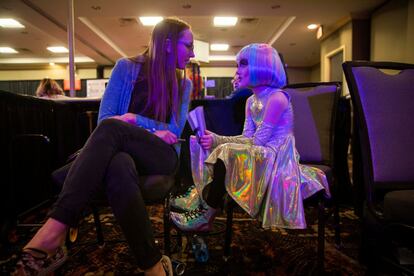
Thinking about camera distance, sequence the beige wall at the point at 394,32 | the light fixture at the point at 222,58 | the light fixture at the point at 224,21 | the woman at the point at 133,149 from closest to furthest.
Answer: the woman at the point at 133,149
the beige wall at the point at 394,32
the light fixture at the point at 224,21
the light fixture at the point at 222,58

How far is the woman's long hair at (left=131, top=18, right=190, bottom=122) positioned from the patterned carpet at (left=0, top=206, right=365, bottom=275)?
702 millimetres

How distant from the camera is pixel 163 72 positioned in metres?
1.36

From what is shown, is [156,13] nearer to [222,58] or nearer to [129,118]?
[222,58]

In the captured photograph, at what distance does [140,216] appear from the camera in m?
1.00

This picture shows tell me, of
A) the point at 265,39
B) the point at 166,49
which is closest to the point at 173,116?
the point at 166,49

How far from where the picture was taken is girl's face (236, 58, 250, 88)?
1.40 m

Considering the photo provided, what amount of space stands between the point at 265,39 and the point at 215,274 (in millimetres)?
8281

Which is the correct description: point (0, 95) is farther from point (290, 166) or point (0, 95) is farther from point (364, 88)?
point (364, 88)

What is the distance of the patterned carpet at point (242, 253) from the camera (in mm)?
1357

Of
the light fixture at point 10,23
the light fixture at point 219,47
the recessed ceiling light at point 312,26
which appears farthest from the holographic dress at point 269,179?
the light fixture at point 219,47

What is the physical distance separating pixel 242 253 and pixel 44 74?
12689 millimetres

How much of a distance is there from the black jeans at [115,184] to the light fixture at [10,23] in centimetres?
718

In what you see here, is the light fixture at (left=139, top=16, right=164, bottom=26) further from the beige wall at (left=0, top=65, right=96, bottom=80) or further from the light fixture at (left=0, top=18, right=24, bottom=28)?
the beige wall at (left=0, top=65, right=96, bottom=80)

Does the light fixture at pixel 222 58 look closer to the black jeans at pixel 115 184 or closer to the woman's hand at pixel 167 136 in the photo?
the woman's hand at pixel 167 136
